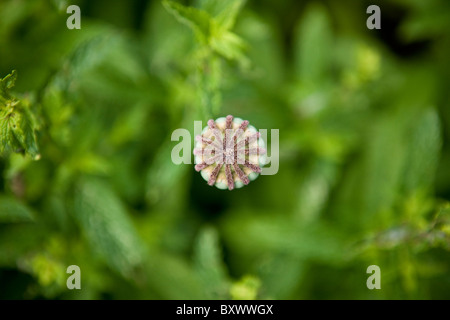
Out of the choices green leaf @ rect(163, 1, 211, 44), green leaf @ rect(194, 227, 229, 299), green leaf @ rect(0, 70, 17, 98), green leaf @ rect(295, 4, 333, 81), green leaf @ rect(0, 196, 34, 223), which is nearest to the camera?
green leaf @ rect(0, 70, 17, 98)

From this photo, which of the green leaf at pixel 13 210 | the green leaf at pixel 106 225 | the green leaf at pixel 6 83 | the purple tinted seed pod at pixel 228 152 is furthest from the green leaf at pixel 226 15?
the green leaf at pixel 13 210

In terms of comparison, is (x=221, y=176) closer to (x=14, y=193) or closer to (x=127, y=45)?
(x=14, y=193)

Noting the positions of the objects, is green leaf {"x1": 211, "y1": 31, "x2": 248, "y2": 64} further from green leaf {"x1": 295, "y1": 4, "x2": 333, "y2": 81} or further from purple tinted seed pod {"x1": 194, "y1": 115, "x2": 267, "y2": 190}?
green leaf {"x1": 295, "y1": 4, "x2": 333, "y2": 81}

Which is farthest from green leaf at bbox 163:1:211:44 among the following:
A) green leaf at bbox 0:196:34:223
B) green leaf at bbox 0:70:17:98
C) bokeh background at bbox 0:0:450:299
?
green leaf at bbox 0:196:34:223

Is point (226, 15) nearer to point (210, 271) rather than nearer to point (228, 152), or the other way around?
point (228, 152)

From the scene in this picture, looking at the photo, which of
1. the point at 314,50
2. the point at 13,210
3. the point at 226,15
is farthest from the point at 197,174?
the point at 226,15

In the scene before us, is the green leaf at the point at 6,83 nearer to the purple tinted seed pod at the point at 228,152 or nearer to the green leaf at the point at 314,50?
the purple tinted seed pod at the point at 228,152
